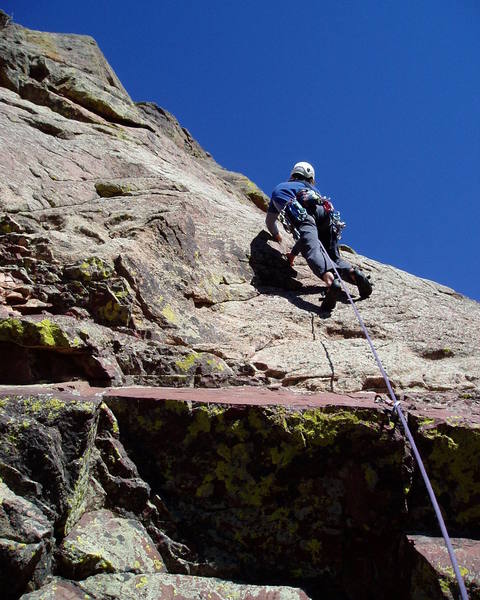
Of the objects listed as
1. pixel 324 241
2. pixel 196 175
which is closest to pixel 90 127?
pixel 196 175

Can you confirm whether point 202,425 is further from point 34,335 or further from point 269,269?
point 269,269

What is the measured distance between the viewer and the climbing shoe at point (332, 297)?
6.33m

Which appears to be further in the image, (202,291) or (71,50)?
(71,50)

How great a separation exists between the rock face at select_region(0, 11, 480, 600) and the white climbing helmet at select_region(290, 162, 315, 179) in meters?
3.08

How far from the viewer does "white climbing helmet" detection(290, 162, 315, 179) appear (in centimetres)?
943

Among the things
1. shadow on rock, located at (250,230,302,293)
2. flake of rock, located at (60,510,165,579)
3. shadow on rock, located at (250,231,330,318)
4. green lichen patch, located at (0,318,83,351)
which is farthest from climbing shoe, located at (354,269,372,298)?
flake of rock, located at (60,510,165,579)

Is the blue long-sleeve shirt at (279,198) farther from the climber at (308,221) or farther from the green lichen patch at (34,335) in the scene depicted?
the green lichen patch at (34,335)

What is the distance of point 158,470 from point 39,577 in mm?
819

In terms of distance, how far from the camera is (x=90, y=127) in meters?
11.7

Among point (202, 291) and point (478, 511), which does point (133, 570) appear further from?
point (202, 291)

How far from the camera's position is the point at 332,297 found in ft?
21.1

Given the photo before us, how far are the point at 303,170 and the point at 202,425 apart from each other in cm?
713

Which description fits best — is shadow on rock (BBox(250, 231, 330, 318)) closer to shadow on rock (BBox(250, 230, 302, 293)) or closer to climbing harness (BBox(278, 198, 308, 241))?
shadow on rock (BBox(250, 230, 302, 293))

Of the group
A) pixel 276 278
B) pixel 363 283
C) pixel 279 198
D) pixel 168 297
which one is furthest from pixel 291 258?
pixel 168 297
